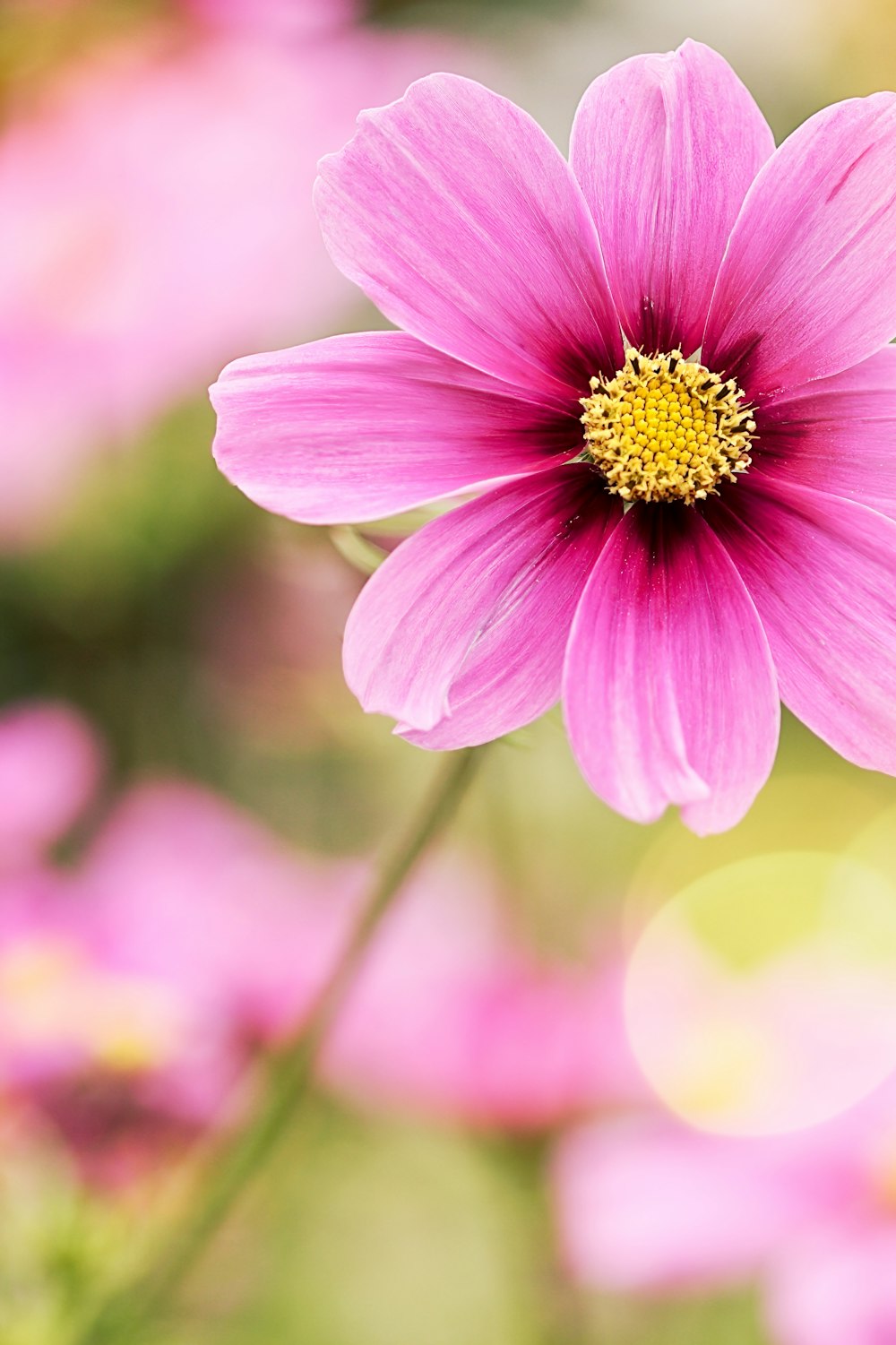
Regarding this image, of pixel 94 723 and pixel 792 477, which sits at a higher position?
pixel 792 477

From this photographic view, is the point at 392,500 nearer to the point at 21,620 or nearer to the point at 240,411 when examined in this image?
the point at 240,411

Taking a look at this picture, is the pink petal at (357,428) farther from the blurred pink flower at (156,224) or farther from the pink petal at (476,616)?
the blurred pink flower at (156,224)

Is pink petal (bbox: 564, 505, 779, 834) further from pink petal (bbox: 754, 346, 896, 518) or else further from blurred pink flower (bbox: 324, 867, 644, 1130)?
blurred pink flower (bbox: 324, 867, 644, 1130)

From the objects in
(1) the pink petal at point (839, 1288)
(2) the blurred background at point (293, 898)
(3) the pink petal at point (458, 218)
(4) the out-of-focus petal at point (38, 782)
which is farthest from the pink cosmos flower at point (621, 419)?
(4) the out-of-focus petal at point (38, 782)

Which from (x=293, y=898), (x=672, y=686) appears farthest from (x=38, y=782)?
(x=672, y=686)

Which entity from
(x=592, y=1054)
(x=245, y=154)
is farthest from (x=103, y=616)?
(x=592, y=1054)

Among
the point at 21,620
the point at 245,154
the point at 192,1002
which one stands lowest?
the point at 192,1002
